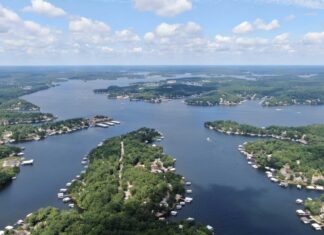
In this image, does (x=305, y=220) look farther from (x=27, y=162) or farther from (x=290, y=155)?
(x=27, y=162)

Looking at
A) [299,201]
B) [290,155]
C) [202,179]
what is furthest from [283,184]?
[202,179]

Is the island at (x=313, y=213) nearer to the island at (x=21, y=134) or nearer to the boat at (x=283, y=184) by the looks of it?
the boat at (x=283, y=184)

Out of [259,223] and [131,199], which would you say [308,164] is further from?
[131,199]

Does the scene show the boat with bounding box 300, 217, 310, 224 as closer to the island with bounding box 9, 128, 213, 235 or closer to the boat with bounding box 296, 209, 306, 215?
the boat with bounding box 296, 209, 306, 215

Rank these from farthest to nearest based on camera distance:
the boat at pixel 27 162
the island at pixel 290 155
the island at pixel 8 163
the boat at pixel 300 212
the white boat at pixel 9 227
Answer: the boat at pixel 27 162 < the island at pixel 8 163 < the island at pixel 290 155 < the boat at pixel 300 212 < the white boat at pixel 9 227

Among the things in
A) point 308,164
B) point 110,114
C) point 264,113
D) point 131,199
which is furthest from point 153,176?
point 264,113

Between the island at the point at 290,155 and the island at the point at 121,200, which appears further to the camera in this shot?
the island at the point at 290,155

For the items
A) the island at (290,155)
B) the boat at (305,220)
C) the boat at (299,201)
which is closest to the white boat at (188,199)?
the boat at (305,220)
